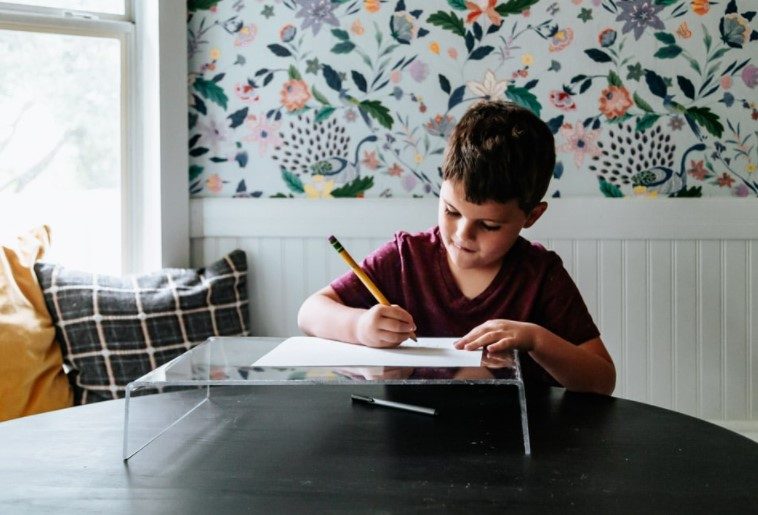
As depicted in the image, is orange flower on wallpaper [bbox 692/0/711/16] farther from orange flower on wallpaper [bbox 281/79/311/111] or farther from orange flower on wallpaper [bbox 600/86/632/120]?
orange flower on wallpaper [bbox 281/79/311/111]

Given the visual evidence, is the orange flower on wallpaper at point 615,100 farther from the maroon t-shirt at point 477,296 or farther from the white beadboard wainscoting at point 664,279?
the maroon t-shirt at point 477,296

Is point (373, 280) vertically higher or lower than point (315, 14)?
lower

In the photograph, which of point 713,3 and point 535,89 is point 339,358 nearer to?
point 535,89

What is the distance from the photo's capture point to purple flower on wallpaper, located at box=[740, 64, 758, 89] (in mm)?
2137

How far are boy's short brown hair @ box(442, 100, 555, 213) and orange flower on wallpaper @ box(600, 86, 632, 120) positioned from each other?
2.76 feet

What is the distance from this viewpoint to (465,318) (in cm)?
145

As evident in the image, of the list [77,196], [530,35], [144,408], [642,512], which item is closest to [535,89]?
[530,35]

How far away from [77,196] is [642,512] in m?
1.90

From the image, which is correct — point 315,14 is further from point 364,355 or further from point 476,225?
point 364,355

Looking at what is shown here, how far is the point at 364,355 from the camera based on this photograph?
1.06 metres

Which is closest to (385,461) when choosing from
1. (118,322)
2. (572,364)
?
(572,364)

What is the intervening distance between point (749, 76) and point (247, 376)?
182 centimetres

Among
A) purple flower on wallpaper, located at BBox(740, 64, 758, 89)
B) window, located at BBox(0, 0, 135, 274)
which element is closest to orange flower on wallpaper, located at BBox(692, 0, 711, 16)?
purple flower on wallpaper, located at BBox(740, 64, 758, 89)

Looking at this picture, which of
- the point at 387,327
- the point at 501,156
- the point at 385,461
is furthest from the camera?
the point at 501,156
